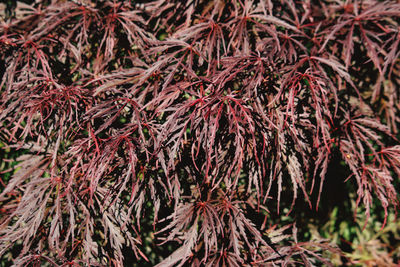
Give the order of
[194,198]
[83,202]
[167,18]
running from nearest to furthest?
[83,202] < [194,198] < [167,18]

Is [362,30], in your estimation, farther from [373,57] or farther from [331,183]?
[331,183]

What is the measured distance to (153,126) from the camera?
3.98ft

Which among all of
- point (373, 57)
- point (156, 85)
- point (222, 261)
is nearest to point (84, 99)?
point (156, 85)

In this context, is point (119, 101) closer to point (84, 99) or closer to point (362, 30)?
point (84, 99)

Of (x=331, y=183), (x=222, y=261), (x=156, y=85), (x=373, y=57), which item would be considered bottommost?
(x=222, y=261)

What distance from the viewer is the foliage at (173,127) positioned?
114cm

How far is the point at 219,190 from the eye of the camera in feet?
4.64

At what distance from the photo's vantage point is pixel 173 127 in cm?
109

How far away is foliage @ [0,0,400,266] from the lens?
114 centimetres

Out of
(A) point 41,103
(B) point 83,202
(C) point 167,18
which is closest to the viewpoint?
(A) point 41,103

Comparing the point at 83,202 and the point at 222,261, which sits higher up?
the point at 83,202

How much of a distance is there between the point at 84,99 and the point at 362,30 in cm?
123

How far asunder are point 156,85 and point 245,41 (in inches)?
16.2

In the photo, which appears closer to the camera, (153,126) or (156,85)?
(153,126)
